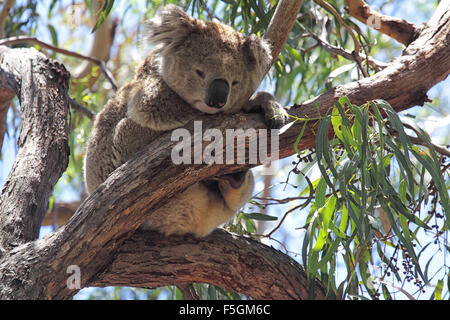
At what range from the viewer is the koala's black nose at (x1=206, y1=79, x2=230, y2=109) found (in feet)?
7.09

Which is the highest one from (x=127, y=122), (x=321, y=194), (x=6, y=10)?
(x=6, y=10)

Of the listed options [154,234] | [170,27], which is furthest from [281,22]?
[154,234]

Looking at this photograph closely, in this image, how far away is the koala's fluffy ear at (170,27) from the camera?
2418 millimetres

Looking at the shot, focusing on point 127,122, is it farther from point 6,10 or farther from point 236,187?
point 6,10

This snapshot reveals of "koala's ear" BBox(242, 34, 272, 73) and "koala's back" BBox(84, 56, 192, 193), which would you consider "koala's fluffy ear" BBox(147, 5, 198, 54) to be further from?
"koala's ear" BBox(242, 34, 272, 73)

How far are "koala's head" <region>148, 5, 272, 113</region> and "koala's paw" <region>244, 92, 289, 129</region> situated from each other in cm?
9

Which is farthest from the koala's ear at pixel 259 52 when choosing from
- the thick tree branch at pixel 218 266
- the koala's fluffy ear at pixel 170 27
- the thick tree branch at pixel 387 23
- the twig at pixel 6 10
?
the twig at pixel 6 10

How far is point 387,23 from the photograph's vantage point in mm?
2617

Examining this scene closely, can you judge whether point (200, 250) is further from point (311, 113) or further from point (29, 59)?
point (29, 59)

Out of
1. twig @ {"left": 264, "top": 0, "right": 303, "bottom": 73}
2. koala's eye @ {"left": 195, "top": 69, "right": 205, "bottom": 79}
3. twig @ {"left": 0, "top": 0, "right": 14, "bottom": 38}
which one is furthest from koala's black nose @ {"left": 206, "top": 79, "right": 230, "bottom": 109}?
twig @ {"left": 0, "top": 0, "right": 14, "bottom": 38}

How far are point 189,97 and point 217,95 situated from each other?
0.69 feet

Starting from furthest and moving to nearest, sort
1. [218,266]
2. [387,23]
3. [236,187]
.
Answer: [387,23] → [236,187] → [218,266]

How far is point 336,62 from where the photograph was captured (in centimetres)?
401
